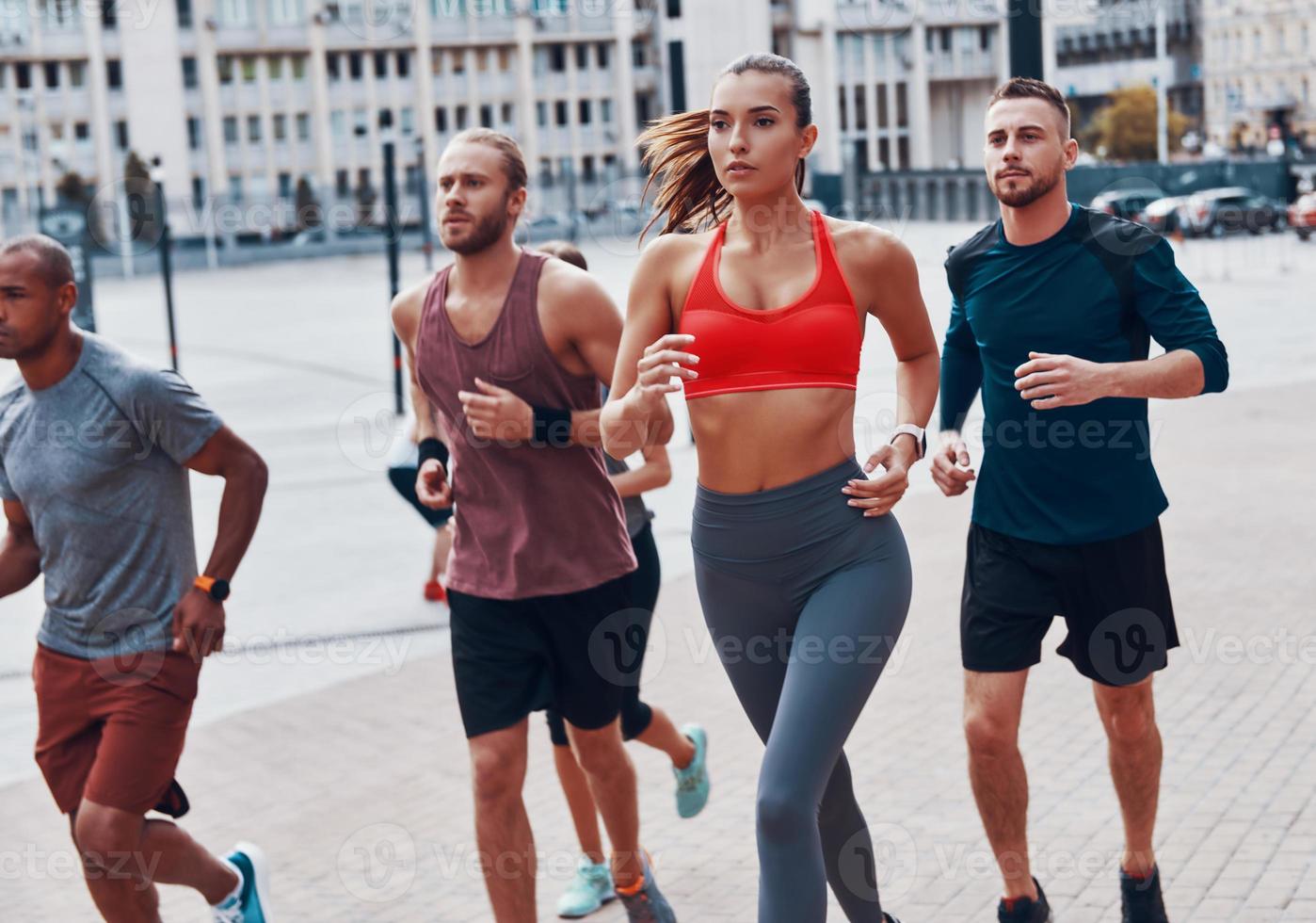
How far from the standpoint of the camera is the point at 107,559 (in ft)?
14.9

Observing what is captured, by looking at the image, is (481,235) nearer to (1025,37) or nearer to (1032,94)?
(1032,94)

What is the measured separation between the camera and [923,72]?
312 feet

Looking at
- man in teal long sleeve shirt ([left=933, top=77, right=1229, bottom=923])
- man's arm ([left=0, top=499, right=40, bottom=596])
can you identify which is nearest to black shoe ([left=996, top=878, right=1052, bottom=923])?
man in teal long sleeve shirt ([left=933, top=77, right=1229, bottom=923])

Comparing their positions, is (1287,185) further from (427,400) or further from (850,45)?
(427,400)

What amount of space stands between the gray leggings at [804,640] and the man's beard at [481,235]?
102 centimetres

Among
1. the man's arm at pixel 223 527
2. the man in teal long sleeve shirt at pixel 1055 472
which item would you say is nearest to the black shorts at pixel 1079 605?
the man in teal long sleeve shirt at pixel 1055 472

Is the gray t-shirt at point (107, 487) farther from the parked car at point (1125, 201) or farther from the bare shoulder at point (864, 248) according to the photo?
the parked car at point (1125, 201)

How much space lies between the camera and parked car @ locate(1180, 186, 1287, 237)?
50.8m

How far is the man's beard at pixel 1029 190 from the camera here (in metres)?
4.57

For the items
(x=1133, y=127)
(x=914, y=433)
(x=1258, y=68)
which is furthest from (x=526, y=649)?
(x=1258, y=68)

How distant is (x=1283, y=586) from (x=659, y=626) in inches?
127

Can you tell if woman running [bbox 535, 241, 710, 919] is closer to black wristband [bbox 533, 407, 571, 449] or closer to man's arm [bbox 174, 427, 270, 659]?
black wristband [bbox 533, 407, 571, 449]

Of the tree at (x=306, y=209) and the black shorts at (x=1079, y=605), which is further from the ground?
the tree at (x=306, y=209)

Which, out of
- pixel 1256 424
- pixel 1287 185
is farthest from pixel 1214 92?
pixel 1256 424
